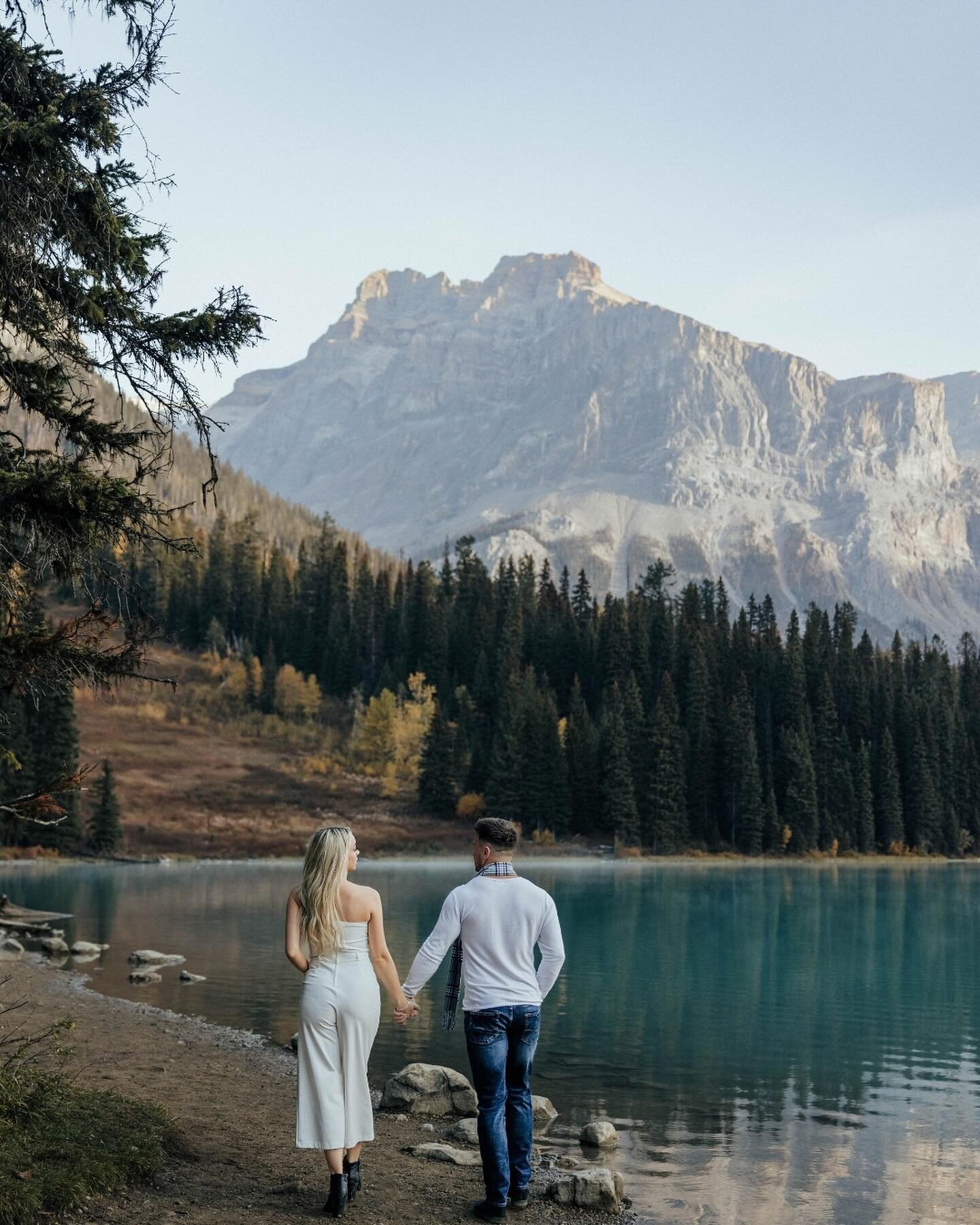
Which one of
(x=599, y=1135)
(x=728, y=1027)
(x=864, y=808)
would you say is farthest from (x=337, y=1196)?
(x=864, y=808)

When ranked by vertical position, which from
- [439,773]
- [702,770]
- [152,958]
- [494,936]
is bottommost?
[152,958]

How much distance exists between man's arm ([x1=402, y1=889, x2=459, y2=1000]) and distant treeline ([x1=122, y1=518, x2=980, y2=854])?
3890 inches

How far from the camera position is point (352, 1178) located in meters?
9.90

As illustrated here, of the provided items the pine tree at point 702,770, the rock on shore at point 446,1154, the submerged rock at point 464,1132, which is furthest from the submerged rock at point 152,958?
the pine tree at point 702,770

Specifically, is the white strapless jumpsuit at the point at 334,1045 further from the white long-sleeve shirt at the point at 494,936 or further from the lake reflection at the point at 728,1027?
the lake reflection at the point at 728,1027

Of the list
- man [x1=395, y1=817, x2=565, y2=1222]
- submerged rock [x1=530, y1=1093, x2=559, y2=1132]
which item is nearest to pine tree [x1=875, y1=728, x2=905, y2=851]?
submerged rock [x1=530, y1=1093, x2=559, y2=1132]

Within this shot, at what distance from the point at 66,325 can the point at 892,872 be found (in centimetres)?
9596

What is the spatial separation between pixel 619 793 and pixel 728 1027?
82188mm

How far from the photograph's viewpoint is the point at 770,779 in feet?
377

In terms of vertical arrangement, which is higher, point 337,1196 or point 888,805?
point 337,1196

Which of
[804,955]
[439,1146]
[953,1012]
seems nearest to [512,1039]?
[439,1146]

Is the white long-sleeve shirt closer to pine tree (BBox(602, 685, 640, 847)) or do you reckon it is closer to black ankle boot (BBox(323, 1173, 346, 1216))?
black ankle boot (BBox(323, 1173, 346, 1216))

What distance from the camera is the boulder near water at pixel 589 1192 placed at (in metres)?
11.5

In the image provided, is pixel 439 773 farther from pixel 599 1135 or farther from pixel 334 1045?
pixel 334 1045
